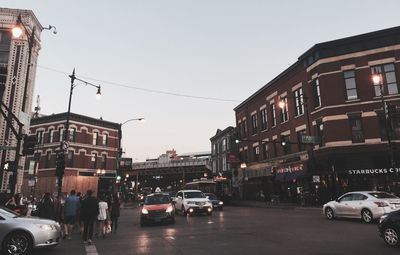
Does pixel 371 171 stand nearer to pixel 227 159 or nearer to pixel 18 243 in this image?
pixel 227 159

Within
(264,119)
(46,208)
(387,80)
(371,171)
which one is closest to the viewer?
(46,208)

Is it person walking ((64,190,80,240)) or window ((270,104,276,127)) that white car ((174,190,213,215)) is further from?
window ((270,104,276,127))

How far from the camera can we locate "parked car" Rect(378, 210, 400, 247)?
9.57 m

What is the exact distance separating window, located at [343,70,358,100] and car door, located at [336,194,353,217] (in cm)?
1445

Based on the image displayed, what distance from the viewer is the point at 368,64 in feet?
97.6

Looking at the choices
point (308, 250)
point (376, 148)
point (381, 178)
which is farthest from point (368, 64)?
point (308, 250)

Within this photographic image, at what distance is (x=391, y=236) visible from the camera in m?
9.77

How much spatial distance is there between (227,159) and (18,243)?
42.2m

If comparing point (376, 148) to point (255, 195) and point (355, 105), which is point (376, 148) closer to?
point (355, 105)

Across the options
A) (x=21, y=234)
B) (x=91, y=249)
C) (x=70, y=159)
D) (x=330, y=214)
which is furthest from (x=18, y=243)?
(x=70, y=159)

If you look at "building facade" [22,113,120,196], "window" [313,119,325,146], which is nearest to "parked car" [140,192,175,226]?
"window" [313,119,325,146]

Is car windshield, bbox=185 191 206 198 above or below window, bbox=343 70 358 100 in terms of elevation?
below

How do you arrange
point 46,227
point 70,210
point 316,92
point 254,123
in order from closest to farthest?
point 46,227 → point 70,210 → point 316,92 → point 254,123

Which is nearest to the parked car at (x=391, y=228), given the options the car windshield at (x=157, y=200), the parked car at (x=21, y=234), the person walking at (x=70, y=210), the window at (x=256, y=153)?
the parked car at (x=21, y=234)
